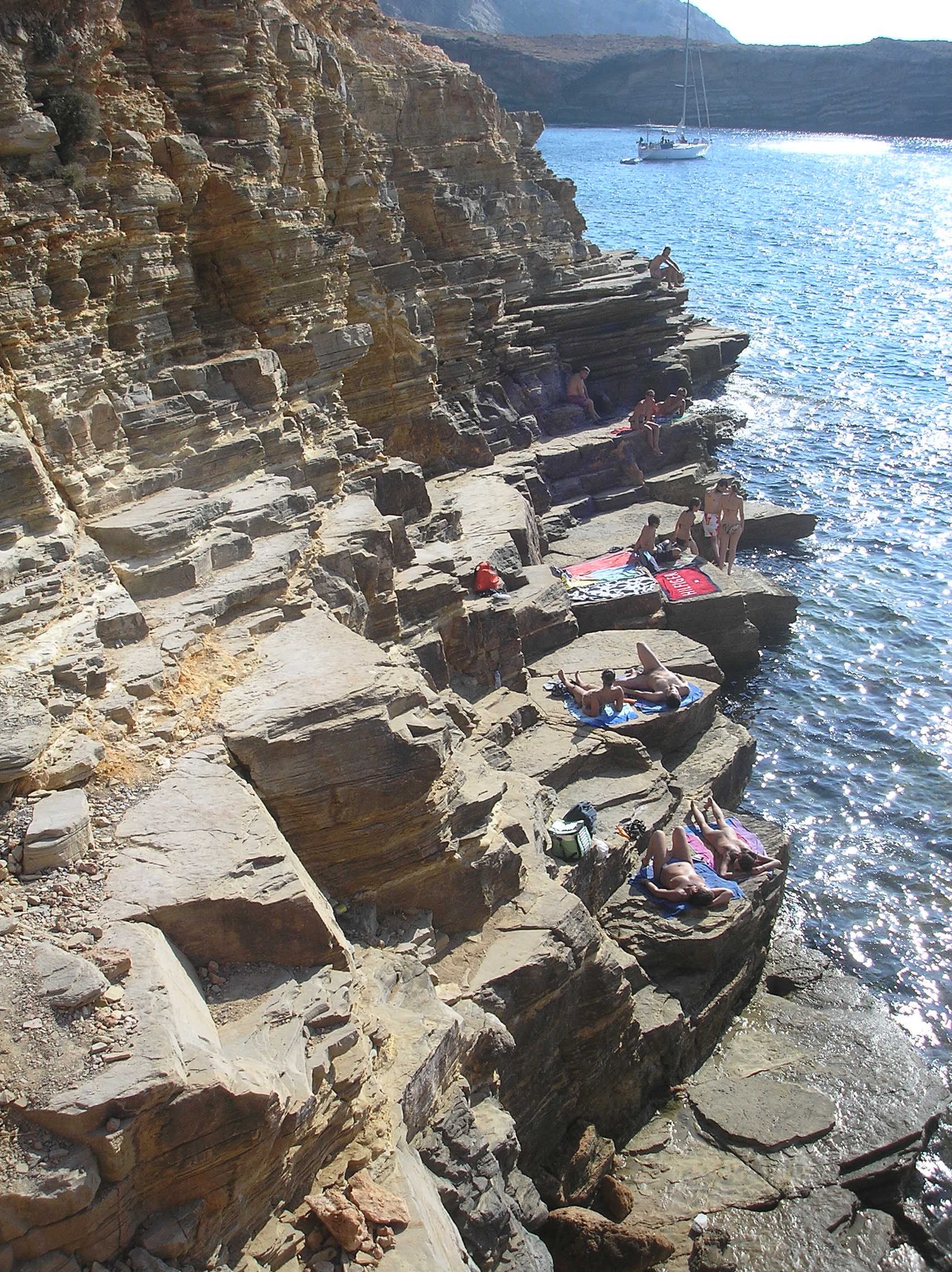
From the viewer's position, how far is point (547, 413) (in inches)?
979

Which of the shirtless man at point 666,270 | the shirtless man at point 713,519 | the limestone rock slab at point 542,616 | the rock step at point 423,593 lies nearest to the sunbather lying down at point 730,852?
the limestone rock slab at point 542,616

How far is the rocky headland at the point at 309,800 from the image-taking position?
6.56 m

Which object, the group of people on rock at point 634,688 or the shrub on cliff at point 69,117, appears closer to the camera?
the shrub on cliff at point 69,117

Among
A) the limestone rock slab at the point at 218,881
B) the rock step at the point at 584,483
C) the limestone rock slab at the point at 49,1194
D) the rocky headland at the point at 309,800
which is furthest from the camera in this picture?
the rock step at the point at 584,483

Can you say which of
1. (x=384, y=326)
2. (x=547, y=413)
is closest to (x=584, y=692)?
(x=384, y=326)

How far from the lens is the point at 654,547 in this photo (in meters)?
19.6

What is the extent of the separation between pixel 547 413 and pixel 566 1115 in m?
17.4

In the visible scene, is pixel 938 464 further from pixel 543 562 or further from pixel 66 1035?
pixel 66 1035

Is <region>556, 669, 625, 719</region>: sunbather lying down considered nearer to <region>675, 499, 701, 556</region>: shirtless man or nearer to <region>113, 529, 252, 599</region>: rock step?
<region>113, 529, 252, 599</region>: rock step

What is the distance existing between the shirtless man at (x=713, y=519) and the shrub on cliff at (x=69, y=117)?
12.6 metres

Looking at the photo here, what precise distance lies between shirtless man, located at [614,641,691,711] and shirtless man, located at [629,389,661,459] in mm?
9716

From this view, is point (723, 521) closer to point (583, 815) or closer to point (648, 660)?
point (648, 660)

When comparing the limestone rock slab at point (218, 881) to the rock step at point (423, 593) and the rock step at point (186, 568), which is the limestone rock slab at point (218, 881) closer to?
the rock step at point (186, 568)

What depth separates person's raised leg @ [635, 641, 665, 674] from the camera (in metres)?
15.4
